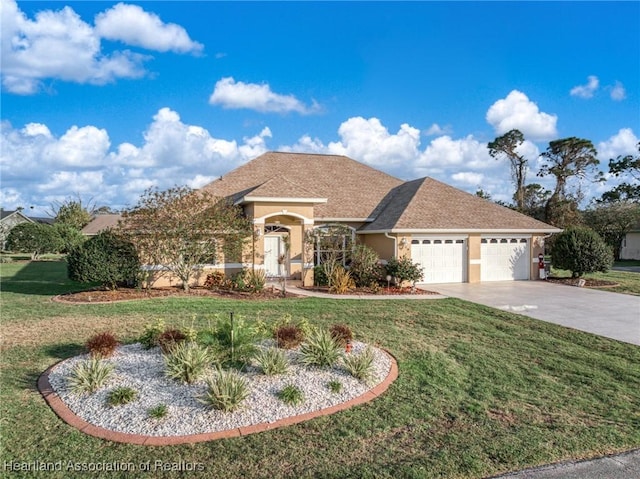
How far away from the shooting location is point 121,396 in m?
6.19

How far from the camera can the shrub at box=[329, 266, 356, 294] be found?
16.7m

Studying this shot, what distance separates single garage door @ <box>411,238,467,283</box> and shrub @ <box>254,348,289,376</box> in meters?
13.1

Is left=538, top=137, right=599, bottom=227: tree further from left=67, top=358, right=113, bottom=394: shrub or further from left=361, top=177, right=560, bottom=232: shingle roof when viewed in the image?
left=67, top=358, right=113, bottom=394: shrub

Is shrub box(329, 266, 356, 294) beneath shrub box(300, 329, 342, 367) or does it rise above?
above

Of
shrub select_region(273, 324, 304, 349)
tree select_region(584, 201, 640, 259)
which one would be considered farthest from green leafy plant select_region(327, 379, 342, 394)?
tree select_region(584, 201, 640, 259)

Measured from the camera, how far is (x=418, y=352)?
29.9ft

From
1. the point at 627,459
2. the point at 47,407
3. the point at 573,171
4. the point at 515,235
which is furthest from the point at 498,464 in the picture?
the point at 573,171

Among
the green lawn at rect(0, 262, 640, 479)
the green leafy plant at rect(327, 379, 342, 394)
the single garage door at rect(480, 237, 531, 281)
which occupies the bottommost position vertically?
the green lawn at rect(0, 262, 640, 479)

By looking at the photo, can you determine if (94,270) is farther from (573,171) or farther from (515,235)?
(573,171)

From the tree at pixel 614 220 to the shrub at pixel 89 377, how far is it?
136ft

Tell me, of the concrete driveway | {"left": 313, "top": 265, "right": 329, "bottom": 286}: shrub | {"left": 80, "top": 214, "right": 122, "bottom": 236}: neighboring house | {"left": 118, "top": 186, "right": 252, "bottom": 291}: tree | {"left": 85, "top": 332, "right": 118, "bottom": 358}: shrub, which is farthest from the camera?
{"left": 80, "top": 214, "right": 122, "bottom": 236}: neighboring house

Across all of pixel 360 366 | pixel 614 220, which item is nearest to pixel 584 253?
pixel 360 366

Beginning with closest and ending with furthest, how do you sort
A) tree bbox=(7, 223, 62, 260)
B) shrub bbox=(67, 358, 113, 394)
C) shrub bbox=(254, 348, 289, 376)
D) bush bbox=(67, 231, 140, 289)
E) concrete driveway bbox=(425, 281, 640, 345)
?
shrub bbox=(67, 358, 113, 394) < shrub bbox=(254, 348, 289, 376) < concrete driveway bbox=(425, 281, 640, 345) < bush bbox=(67, 231, 140, 289) < tree bbox=(7, 223, 62, 260)

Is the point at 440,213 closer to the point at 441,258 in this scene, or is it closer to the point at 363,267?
the point at 441,258
